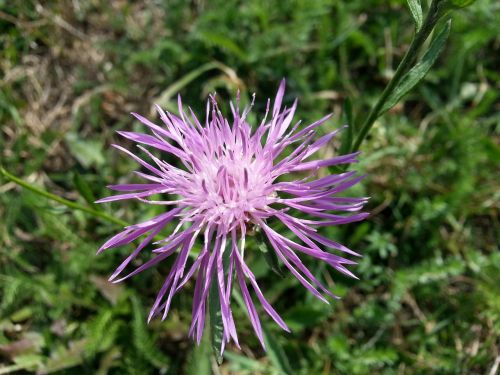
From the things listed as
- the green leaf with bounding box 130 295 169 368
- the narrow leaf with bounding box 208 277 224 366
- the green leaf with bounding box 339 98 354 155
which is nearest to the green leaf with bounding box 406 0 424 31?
the green leaf with bounding box 339 98 354 155

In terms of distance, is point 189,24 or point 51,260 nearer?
point 51,260

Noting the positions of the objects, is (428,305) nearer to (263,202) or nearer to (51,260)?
→ (263,202)

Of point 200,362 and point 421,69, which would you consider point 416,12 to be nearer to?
point 421,69

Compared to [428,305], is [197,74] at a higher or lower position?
higher

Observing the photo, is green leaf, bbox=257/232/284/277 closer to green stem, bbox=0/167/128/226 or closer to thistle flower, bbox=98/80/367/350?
thistle flower, bbox=98/80/367/350

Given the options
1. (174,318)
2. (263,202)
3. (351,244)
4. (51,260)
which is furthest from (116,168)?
(263,202)

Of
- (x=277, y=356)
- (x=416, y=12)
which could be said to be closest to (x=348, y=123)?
(x=416, y=12)

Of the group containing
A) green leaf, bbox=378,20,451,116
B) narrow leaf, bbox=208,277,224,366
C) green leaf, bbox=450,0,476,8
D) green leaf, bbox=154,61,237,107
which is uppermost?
green leaf, bbox=450,0,476,8
